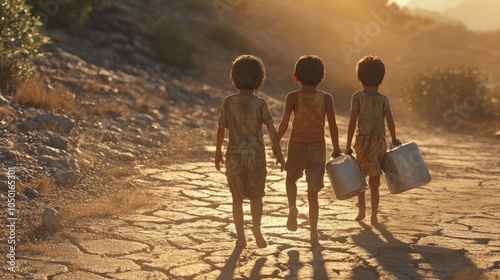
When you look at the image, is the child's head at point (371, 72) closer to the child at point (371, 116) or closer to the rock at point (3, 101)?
the child at point (371, 116)

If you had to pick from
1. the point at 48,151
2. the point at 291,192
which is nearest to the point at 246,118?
the point at 291,192

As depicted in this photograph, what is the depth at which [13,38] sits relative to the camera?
10.9 meters

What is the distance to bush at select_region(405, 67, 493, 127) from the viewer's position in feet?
58.7

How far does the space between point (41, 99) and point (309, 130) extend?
5684 mm

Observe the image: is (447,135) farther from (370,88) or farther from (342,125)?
(370,88)

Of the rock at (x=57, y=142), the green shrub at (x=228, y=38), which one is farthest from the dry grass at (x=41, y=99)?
the green shrub at (x=228, y=38)

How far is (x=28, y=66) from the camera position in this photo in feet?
37.4

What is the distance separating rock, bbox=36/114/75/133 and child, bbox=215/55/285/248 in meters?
4.76

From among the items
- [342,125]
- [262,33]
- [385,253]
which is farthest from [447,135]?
[262,33]

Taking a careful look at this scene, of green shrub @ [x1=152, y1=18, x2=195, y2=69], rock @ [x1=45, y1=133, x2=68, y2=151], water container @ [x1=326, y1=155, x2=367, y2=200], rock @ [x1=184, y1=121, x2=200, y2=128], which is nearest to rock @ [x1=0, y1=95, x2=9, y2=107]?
rock @ [x1=45, y1=133, x2=68, y2=151]

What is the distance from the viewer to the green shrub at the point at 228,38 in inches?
934

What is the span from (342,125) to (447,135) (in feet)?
6.98

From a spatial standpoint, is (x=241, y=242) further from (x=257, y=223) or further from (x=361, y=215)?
(x=361, y=215)

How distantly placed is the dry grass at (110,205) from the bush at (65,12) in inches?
430
